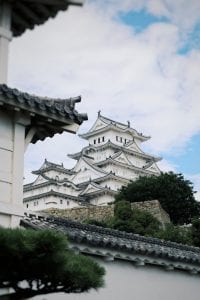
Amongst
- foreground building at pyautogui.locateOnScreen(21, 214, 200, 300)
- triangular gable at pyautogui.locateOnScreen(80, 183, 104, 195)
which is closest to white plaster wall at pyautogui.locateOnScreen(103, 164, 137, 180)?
triangular gable at pyautogui.locateOnScreen(80, 183, 104, 195)

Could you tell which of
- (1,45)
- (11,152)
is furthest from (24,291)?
(1,45)

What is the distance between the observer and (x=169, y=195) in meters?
42.8

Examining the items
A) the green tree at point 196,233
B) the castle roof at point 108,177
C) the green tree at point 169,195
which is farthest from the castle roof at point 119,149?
the green tree at point 196,233

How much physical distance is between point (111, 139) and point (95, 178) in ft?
28.5

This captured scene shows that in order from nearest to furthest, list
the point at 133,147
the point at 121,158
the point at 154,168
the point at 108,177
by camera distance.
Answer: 1. the point at 108,177
2. the point at 121,158
3. the point at 154,168
4. the point at 133,147

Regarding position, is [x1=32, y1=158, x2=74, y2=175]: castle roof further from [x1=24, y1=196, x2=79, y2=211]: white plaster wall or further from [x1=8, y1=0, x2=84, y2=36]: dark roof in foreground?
[x1=8, y1=0, x2=84, y2=36]: dark roof in foreground

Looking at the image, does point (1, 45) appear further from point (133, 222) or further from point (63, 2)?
point (133, 222)

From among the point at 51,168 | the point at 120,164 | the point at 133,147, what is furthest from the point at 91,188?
the point at 133,147

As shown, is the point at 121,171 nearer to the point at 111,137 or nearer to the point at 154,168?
the point at 154,168

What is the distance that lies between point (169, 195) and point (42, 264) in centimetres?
3783

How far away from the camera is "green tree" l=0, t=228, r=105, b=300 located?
17.5 ft

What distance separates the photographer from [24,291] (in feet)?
19.4

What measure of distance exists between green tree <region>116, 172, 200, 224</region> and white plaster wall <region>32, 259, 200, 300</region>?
100.0 ft

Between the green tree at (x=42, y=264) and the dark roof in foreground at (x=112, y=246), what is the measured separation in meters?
Answer: 2.25
